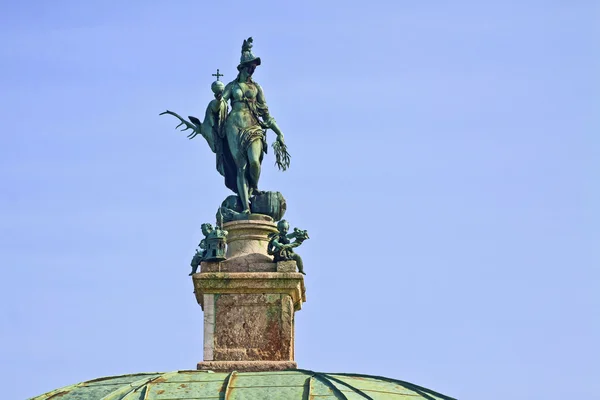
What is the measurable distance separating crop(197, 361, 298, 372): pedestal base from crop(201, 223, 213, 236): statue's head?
351 centimetres

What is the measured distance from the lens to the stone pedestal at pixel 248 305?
50.8 metres

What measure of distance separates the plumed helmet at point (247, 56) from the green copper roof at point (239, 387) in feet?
34.3

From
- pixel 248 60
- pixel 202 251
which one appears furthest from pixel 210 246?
pixel 248 60

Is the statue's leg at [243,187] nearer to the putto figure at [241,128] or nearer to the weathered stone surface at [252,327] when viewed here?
the putto figure at [241,128]

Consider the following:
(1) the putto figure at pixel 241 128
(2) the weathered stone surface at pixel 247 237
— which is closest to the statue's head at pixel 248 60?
(1) the putto figure at pixel 241 128

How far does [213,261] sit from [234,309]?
1.39m

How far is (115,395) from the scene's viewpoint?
45.4 m

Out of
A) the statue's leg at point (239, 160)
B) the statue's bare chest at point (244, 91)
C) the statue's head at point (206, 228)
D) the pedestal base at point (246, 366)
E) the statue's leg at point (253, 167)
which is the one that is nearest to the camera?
the pedestal base at point (246, 366)

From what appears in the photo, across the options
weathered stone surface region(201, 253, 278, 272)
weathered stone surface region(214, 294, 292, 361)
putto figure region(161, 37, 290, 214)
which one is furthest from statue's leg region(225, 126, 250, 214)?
weathered stone surface region(214, 294, 292, 361)

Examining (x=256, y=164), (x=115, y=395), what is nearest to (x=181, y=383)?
(x=115, y=395)

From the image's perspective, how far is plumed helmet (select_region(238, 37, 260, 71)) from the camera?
Result: 54.2 m

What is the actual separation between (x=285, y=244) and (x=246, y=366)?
340 centimetres

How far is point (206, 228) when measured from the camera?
2018 inches

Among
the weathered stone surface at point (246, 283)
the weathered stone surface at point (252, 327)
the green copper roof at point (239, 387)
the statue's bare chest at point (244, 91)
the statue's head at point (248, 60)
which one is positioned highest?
the statue's head at point (248, 60)
